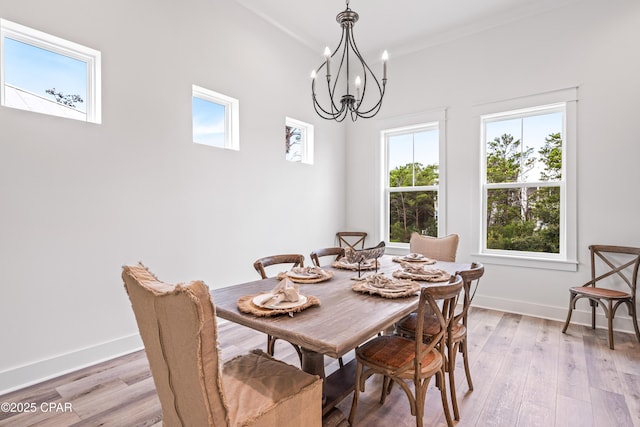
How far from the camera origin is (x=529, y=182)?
3771 mm

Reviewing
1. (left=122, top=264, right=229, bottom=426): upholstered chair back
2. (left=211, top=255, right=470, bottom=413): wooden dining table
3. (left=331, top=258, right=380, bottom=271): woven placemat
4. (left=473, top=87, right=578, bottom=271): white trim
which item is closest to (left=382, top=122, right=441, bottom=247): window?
(left=473, top=87, right=578, bottom=271): white trim

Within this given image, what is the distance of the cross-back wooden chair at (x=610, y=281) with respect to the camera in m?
2.90

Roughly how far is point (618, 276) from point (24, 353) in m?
5.07

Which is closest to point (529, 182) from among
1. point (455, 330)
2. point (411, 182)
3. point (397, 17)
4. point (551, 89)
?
point (551, 89)

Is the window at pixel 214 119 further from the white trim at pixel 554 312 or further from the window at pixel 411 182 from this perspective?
the white trim at pixel 554 312

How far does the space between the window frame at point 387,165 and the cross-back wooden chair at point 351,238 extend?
315 millimetres

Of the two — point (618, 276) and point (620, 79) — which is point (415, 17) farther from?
point (618, 276)

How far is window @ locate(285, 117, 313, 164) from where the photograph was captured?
4.32 metres

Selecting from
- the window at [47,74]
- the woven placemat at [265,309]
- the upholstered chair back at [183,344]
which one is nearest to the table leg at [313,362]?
the woven placemat at [265,309]

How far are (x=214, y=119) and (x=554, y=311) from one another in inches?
166

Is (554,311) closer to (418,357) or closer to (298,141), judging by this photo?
(418,357)

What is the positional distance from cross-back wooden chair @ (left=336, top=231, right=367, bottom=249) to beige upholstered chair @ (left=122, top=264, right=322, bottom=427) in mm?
3564

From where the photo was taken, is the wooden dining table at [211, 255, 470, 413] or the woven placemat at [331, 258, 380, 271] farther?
the woven placemat at [331, 258, 380, 271]

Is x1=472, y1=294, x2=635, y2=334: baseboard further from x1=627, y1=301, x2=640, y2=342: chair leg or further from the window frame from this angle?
the window frame
